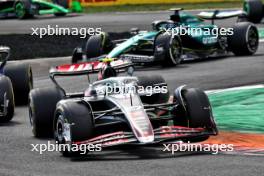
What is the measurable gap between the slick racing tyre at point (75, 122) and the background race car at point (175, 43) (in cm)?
874

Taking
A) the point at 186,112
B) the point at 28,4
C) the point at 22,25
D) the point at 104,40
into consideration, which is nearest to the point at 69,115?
the point at 186,112

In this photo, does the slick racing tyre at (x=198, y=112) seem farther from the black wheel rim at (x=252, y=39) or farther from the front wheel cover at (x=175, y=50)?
the black wheel rim at (x=252, y=39)

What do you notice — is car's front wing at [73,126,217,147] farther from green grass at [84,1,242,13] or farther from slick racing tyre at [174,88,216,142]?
green grass at [84,1,242,13]

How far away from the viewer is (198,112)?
10.6 meters

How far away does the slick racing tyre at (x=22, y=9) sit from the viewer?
3428 centimetres

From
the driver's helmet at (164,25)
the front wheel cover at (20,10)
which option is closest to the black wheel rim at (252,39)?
the driver's helmet at (164,25)

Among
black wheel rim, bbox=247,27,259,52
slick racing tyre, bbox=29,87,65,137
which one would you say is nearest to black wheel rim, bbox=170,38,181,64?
black wheel rim, bbox=247,27,259,52

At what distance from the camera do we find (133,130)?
1011cm

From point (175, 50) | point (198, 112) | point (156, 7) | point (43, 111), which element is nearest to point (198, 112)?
point (198, 112)

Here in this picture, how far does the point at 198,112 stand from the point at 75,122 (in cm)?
144

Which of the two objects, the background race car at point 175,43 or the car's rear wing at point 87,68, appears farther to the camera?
the background race car at point 175,43

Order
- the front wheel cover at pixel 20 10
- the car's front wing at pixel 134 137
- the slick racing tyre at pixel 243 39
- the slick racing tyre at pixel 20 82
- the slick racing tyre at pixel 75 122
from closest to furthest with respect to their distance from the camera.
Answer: the car's front wing at pixel 134 137, the slick racing tyre at pixel 75 122, the slick racing tyre at pixel 20 82, the slick racing tyre at pixel 243 39, the front wheel cover at pixel 20 10

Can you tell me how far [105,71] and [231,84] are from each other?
516 centimetres

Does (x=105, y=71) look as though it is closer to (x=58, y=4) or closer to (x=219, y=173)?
(x=219, y=173)
